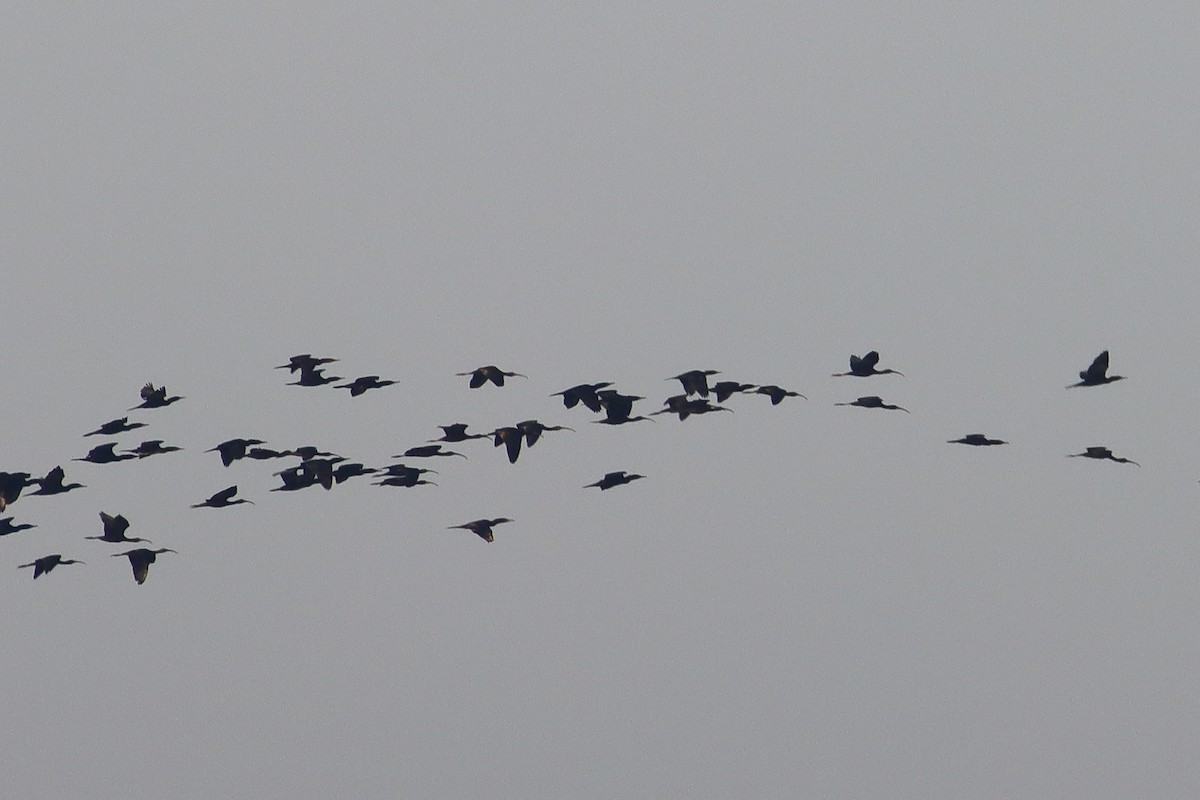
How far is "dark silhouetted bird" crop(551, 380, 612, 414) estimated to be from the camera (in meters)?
58.2

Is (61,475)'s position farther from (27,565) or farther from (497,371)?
(497,371)

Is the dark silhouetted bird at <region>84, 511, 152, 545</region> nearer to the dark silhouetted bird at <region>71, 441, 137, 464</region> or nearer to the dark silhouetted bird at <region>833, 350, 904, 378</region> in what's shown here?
the dark silhouetted bird at <region>71, 441, 137, 464</region>

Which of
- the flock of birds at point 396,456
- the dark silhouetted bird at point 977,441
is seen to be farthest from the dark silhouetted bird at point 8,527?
the dark silhouetted bird at point 977,441

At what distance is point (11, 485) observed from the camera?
5612 centimetres

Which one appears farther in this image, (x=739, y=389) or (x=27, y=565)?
(x=739, y=389)

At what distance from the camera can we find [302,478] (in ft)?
193

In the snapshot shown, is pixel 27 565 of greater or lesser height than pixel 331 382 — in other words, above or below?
below

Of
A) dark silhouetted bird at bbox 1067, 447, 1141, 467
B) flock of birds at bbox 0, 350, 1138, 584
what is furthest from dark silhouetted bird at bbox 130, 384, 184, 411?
dark silhouetted bird at bbox 1067, 447, 1141, 467

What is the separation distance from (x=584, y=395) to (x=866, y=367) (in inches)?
318

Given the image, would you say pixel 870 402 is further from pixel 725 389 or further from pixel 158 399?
pixel 158 399

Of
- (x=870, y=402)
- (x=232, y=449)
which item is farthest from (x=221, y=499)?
(x=870, y=402)

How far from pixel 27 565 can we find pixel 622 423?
56.4 feet

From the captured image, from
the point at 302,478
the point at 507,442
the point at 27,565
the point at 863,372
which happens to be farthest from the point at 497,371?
the point at 27,565

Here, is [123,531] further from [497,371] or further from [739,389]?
[739,389]
